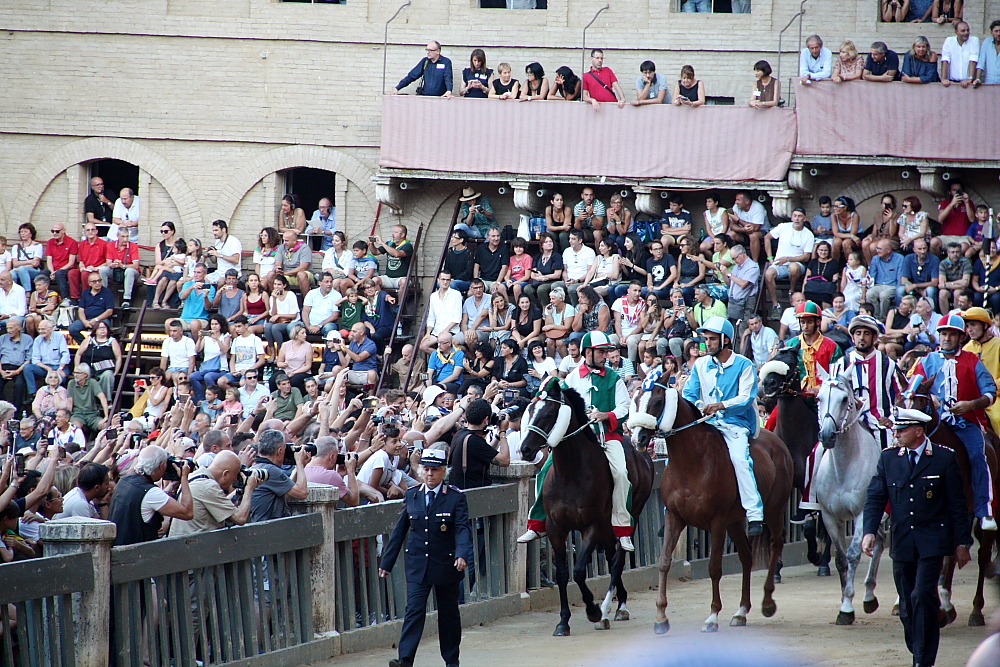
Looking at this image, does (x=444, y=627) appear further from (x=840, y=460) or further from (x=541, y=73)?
(x=541, y=73)

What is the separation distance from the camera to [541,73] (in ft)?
78.9

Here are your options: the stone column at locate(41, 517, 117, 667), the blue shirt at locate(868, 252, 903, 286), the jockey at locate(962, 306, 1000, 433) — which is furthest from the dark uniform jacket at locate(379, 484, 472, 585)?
the blue shirt at locate(868, 252, 903, 286)

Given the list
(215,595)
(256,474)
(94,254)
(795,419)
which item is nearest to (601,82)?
(94,254)

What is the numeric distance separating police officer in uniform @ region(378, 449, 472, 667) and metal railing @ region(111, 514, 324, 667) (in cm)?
93

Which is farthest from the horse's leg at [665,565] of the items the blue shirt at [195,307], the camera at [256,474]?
the blue shirt at [195,307]

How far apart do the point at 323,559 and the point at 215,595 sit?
48.6 inches

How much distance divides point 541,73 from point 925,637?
Answer: 16918mm

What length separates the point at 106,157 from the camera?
2598 centimetres

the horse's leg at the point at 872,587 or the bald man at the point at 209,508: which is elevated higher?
the bald man at the point at 209,508

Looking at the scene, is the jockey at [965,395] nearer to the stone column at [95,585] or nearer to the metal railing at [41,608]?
the stone column at [95,585]

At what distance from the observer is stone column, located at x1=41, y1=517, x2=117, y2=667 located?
25.8ft

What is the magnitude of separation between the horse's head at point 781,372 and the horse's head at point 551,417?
233cm

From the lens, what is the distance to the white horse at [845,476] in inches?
440

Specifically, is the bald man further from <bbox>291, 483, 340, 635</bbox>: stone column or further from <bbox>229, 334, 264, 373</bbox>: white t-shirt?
<bbox>229, 334, 264, 373</bbox>: white t-shirt
